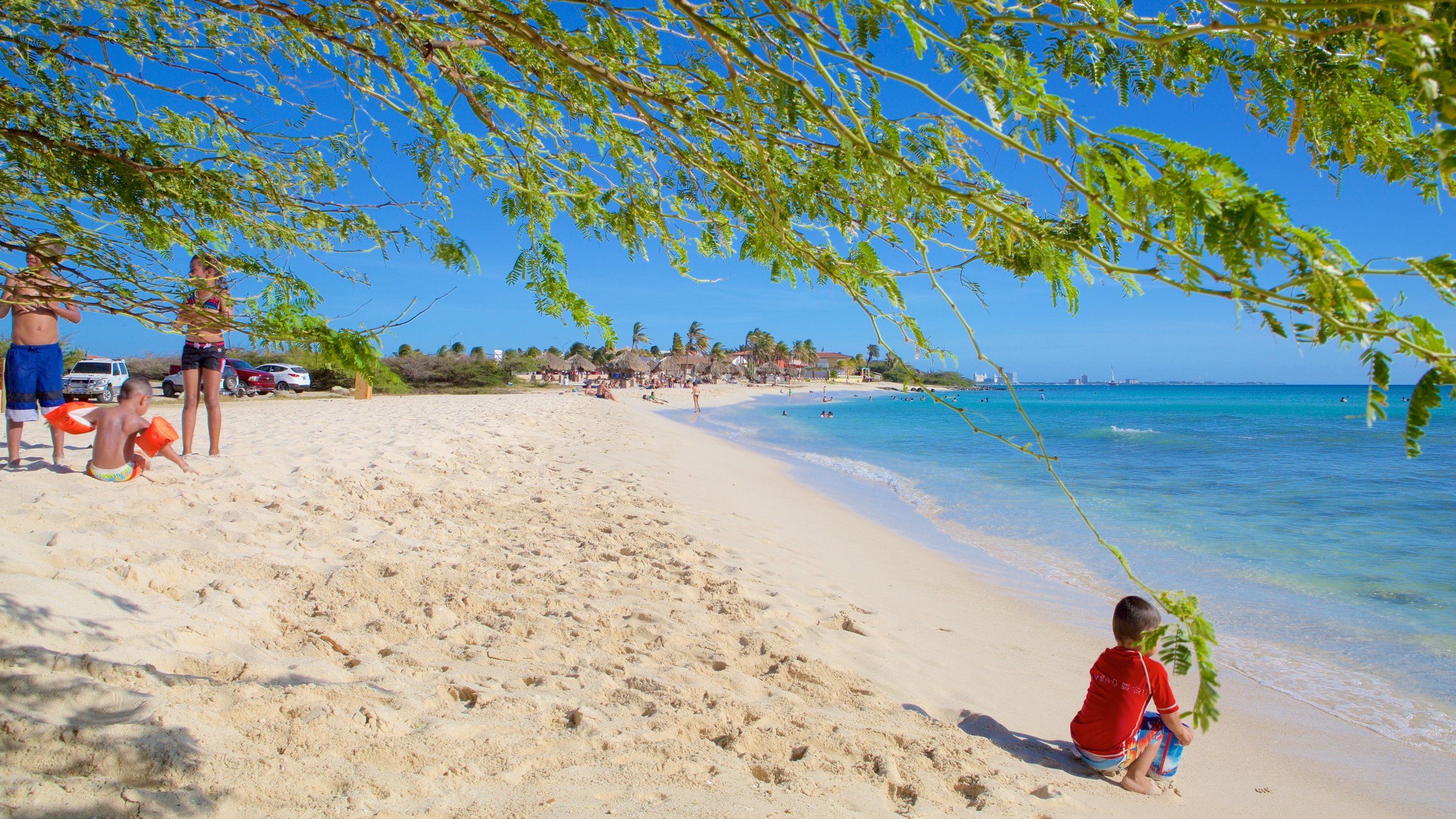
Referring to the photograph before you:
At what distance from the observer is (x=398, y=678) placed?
2.72 m

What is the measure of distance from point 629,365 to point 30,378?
202ft

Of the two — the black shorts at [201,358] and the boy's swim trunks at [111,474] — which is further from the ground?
the black shorts at [201,358]

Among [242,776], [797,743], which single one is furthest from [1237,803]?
[242,776]

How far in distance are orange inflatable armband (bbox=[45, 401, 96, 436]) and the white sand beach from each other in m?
0.45

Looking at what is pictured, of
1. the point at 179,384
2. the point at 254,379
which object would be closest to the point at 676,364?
the point at 254,379

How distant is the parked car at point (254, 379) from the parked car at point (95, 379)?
14.2 feet

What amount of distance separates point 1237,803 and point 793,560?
323cm

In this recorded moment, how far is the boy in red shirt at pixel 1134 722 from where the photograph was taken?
2766mm

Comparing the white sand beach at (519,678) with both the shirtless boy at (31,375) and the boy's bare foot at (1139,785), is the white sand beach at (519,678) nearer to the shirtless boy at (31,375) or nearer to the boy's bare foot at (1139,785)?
the boy's bare foot at (1139,785)

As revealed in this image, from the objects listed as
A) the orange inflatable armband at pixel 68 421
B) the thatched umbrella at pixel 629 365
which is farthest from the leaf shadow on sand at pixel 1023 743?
the thatched umbrella at pixel 629 365

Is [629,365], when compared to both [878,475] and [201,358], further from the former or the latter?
[201,358]

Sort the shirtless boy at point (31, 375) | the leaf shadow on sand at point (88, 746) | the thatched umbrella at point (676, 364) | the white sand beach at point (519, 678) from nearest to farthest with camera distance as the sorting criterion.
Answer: the leaf shadow on sand at point (88, 746)
the white sand beach at point (519, 678)
the shirtless boy at point (31, 375)
the thatched umbrella at point (676, 364)

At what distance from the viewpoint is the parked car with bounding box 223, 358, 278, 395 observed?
24875mm

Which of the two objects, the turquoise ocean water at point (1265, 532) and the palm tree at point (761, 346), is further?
the palm tree at point (761, 346)
